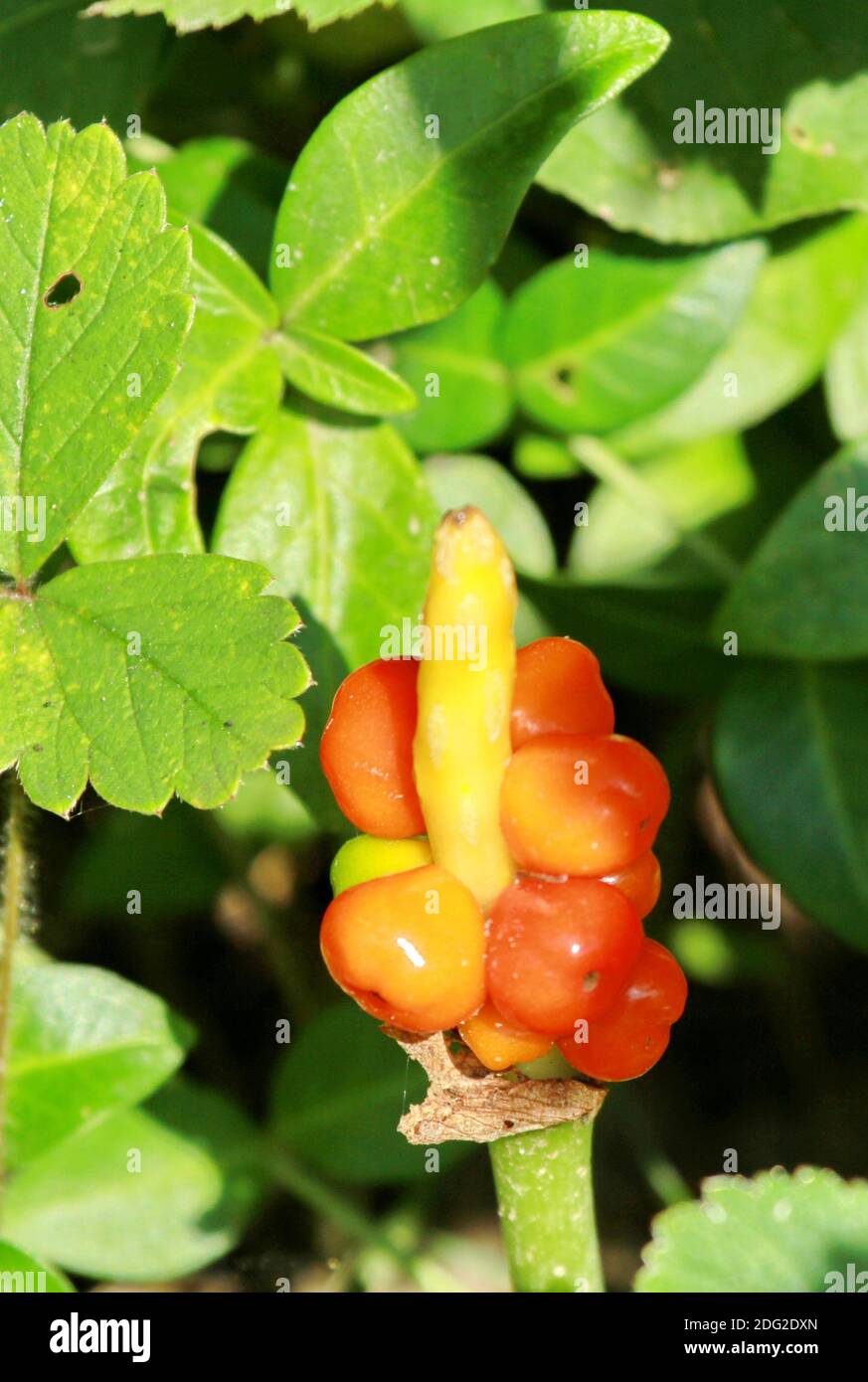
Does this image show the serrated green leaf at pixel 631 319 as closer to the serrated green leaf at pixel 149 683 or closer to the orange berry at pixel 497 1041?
the serrated green leaf at pixel 149 683

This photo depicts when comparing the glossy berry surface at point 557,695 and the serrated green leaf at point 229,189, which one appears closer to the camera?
the glossy berry surface at point 557,695

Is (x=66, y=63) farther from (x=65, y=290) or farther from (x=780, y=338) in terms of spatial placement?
(x=780, y=338)

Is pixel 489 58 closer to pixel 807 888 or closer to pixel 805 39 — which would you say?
pixel 805 39

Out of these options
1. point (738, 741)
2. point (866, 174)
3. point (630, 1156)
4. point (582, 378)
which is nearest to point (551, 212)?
point (582, 378)

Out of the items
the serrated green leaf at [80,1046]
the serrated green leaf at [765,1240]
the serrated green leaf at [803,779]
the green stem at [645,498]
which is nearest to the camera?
the serrated green leaf at [765,1240]

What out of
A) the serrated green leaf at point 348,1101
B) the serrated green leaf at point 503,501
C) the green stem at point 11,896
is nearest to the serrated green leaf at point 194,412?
the green stem at point 11,896

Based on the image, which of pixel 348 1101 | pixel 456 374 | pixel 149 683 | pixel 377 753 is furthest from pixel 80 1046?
pixel 456 374

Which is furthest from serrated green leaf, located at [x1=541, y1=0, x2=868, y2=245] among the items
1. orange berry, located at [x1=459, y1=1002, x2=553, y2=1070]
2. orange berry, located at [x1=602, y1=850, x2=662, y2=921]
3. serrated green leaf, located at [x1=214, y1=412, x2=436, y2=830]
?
orange berry, located at [x1=459, y1=1002, x2=553, y2=1070]
